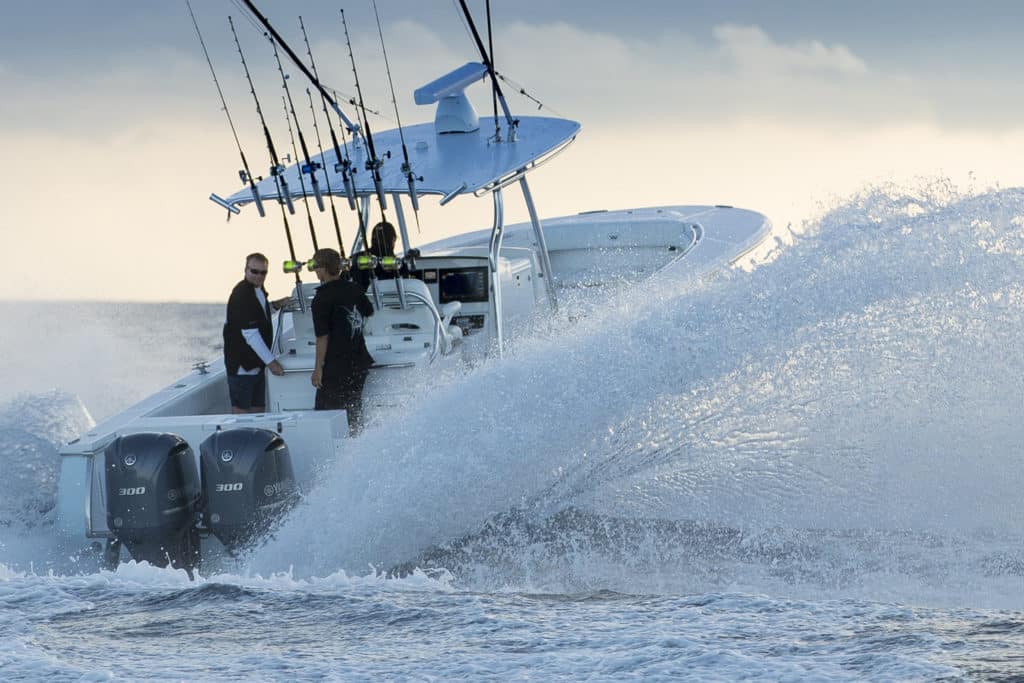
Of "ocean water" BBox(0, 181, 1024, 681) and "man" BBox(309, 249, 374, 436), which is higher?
"man" BBox(309, 249, 374, 436)

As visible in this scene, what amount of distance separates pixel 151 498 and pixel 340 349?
3.87ft

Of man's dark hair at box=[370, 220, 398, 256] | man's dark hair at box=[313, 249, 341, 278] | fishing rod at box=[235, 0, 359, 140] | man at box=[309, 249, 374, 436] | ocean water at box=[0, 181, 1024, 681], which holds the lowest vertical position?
ocean water at box=[0, 181, 1024, 681]

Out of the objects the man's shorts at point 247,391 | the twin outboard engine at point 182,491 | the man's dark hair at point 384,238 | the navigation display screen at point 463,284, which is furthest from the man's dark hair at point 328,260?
the navigation display screen at point 463,284

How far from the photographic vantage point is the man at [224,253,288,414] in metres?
6.12

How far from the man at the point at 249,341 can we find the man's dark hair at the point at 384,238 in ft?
2.56

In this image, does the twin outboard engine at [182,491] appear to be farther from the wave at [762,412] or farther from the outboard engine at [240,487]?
the wave at [762,412]

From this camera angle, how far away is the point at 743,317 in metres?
5.71

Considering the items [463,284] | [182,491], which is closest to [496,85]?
[463,284]

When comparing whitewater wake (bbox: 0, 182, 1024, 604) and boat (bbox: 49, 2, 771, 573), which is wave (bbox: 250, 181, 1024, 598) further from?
boat (bbox: 49, 2, 771, 573)

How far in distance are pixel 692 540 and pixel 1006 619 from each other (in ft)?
6.14

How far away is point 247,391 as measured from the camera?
624 centimetres

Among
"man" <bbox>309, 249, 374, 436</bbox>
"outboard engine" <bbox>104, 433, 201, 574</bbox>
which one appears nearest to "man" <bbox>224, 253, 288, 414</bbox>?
"man" <bbox>309, 249, 374, 436</bbox>

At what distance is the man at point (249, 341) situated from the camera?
6.12 metres

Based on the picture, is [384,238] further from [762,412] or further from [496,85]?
[762,412]
